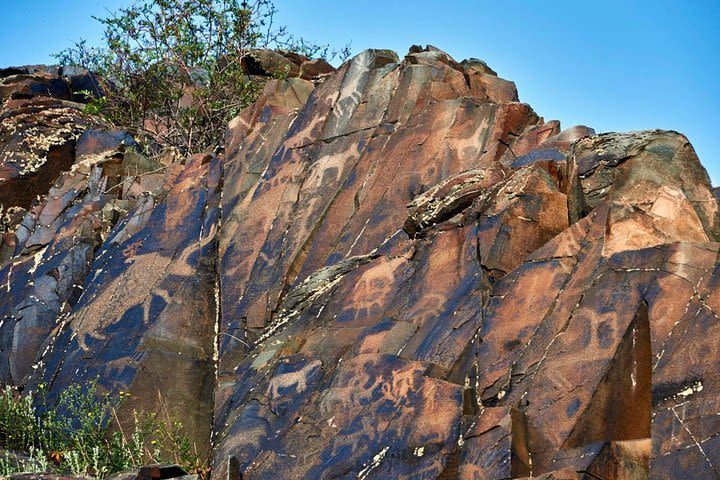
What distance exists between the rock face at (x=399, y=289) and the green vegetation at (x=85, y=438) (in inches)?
10.2

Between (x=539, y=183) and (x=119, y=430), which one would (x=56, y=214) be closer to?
(x=119, y=430)

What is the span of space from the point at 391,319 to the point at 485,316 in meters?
1.01

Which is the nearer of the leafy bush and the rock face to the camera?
the rock face

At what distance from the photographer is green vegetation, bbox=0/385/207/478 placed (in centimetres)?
966

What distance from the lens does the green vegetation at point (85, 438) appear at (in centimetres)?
966

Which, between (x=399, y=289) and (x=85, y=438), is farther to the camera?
(x=85, y=438)

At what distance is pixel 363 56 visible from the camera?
13.0 meters

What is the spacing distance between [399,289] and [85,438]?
11.8 ft

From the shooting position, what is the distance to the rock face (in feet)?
23.1

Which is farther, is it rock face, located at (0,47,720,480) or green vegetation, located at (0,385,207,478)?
green vegetation, located at (0,385,207,478)

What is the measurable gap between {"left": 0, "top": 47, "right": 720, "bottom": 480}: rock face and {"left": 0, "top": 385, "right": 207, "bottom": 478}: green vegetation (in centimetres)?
26

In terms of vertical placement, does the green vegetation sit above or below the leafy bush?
below

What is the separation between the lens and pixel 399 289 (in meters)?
9.20

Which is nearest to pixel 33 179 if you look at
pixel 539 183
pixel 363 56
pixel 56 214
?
pixel 56 214
